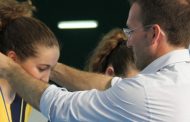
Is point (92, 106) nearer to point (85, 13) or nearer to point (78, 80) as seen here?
point (78, 80)

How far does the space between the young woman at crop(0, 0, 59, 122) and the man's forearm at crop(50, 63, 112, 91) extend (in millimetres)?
237

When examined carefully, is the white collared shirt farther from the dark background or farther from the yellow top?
the dark background

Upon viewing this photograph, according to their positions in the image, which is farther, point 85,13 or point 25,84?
point 85,13

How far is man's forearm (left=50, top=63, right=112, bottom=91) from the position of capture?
Answer: 248 centimetres

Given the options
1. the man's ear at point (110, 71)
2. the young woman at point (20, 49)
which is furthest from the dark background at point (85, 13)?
the young woman at point (20, 49)

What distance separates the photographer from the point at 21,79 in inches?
72.5

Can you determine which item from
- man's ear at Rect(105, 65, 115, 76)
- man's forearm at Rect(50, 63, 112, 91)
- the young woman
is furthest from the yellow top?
man's ear at Rect(105, 65, 115, 76)

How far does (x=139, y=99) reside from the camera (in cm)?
171

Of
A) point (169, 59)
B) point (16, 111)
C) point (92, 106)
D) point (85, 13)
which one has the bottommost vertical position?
point (85, 13)

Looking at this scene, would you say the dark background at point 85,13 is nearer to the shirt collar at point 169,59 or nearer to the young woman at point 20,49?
the young woman at point 20,49

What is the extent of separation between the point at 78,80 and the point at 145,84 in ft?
2.62

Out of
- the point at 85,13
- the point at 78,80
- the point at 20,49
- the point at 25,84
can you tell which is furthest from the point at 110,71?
the point at 85,13

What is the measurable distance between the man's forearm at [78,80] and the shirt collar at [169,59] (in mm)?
715

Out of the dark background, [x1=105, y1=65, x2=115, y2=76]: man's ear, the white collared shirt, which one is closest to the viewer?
the white collared shirt
